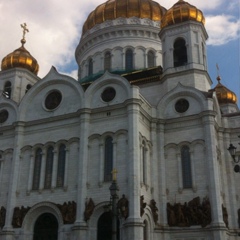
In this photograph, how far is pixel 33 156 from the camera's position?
24.8 m

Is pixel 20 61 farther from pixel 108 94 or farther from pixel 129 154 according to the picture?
pixel 129 154

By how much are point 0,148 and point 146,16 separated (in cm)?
1634

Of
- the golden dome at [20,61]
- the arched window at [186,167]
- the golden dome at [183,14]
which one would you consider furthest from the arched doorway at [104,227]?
the golden dome at [20,61]

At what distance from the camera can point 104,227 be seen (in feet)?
70.7

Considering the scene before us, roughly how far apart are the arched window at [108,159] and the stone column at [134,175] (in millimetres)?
1487

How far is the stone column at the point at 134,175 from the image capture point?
65.1ft

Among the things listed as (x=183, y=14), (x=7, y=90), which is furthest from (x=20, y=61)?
(x=183, y=14)

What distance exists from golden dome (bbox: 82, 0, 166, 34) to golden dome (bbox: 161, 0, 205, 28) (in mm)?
5945

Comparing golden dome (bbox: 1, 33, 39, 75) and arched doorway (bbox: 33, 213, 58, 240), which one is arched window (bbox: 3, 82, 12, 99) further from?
arched doorway (bbox: 33, 213, 58, 240)

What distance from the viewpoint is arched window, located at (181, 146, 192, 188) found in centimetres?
2327

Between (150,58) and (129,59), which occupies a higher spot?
(150,58)

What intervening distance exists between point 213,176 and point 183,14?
38.3ft

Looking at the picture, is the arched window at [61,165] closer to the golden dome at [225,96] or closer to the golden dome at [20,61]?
the golden dome at [20,61]

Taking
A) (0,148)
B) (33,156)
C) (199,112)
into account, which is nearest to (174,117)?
(199,112)
